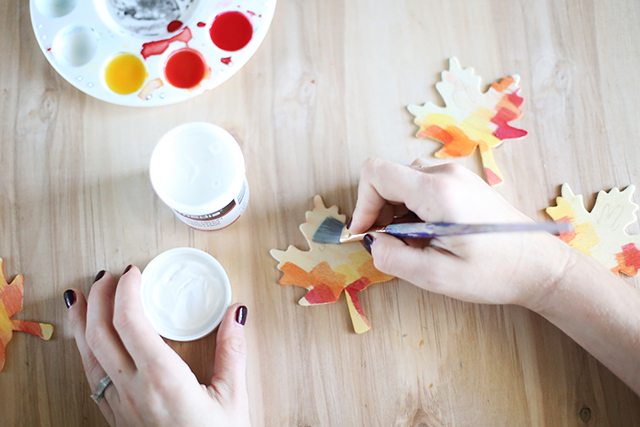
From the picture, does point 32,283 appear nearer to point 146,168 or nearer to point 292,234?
point 146,168

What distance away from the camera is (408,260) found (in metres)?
0.81

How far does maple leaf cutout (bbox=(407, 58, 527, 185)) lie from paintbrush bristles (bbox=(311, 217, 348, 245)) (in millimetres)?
200

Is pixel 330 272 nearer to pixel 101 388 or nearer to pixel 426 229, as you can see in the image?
pixel 426 229

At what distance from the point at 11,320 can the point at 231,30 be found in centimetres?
58

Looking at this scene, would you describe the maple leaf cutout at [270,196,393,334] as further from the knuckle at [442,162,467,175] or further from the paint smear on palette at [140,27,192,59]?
the paint smear on palette at [140,27,192,59]

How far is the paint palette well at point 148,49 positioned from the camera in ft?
3.06

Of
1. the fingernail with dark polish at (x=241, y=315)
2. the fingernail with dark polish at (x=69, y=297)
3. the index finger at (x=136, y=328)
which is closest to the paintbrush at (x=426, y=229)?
the fingernail with dark polish at (x=241, y=315)

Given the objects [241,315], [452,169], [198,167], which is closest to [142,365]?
[241,315]

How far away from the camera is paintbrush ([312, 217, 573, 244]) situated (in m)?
0.53

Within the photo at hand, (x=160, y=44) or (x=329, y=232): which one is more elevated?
(x=160, y=44)

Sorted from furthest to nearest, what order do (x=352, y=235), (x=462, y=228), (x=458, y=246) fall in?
(x=352, y=235), (x=458, y=246), (x=462, y=228)

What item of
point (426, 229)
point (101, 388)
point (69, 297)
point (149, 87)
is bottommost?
point (101, 388)

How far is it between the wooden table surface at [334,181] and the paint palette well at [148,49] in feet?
0.13

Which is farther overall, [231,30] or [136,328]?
[231,30]
